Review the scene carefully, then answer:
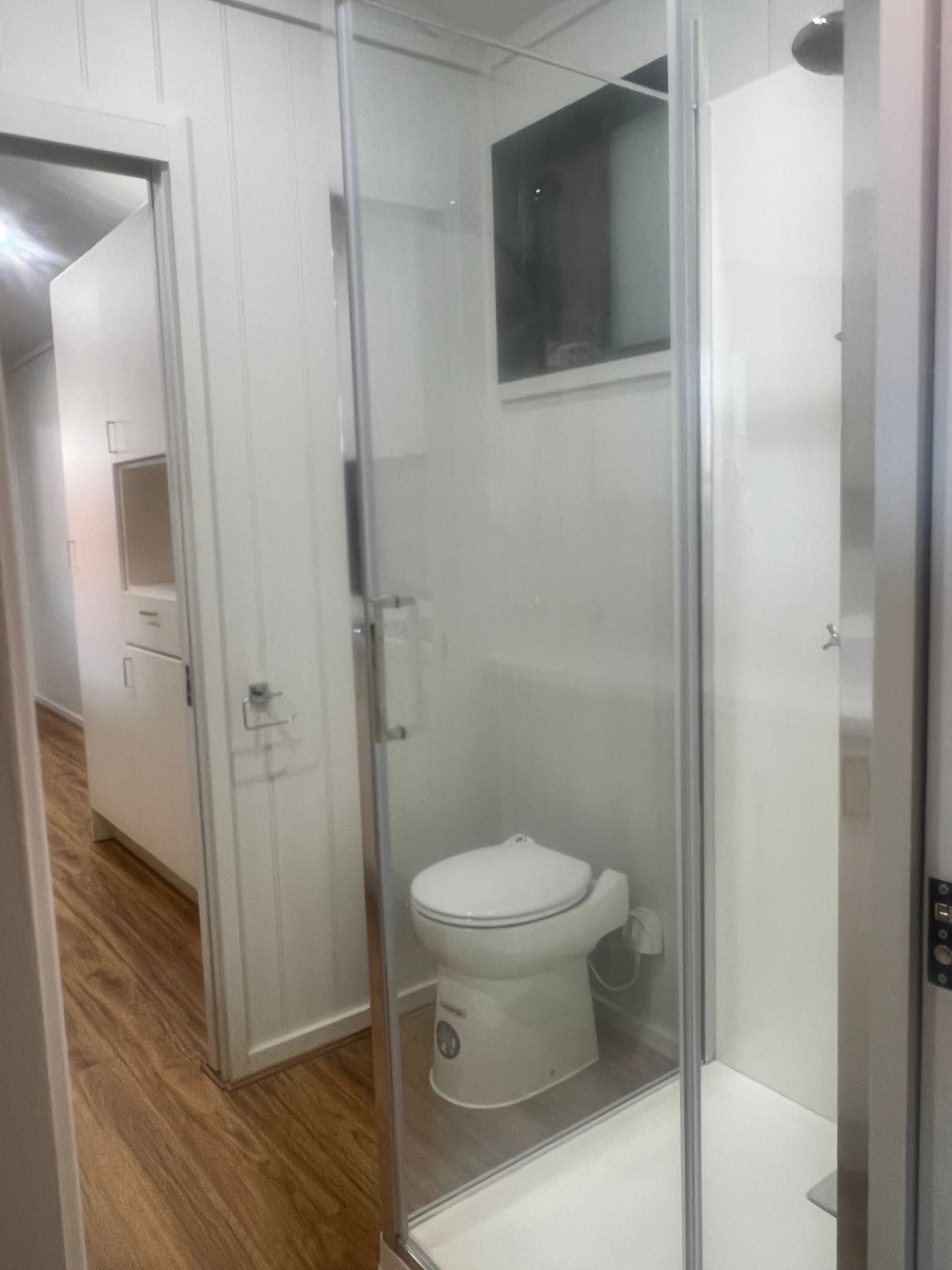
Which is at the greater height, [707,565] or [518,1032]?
[707,565]

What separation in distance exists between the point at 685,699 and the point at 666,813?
0.21 meters

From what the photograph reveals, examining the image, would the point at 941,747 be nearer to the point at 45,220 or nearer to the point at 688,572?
the point at 688,572

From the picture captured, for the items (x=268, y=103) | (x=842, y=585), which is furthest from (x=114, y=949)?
(x=842, y=585)

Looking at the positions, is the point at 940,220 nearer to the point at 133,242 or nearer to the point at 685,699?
the point at 685,699

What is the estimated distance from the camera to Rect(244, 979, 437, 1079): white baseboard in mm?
2334

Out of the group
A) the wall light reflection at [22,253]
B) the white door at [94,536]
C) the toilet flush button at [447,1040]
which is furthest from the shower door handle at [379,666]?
the wall light reflection at [22,253]

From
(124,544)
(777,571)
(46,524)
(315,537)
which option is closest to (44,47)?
(315,537)

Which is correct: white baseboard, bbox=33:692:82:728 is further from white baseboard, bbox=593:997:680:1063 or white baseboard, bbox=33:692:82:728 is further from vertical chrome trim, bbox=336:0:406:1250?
white baseboard, bbox=593:997:680:1063

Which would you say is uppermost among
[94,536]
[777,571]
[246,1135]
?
[94,536]

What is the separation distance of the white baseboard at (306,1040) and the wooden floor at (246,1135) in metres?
0.04

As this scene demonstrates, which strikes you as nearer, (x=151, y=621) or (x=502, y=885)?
(x=502, y=885)

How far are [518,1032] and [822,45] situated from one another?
168cm

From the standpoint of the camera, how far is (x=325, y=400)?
7.72 feet

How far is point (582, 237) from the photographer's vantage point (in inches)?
69.1
